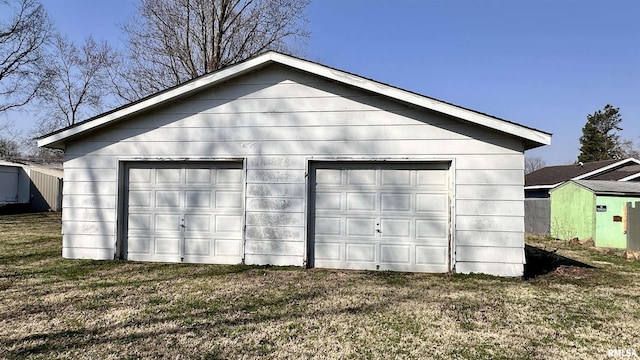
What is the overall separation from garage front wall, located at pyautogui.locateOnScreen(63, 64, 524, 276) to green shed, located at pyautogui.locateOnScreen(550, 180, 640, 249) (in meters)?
9.14

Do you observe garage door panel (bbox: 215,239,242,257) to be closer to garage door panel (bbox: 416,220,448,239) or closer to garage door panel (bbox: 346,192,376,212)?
garage door panel (bbox: 346,192,376,212)

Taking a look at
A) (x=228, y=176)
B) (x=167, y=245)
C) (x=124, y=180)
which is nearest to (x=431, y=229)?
(x=228, y=176)

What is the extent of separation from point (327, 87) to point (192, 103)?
114 inches

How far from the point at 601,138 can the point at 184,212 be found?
46.8 metres

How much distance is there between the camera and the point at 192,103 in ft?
27.5

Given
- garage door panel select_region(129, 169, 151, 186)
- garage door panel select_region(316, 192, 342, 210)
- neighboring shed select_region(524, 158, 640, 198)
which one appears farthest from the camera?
neighboring shed select_region(524, 158, 640, 198)

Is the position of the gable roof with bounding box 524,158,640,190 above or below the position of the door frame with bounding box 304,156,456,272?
above

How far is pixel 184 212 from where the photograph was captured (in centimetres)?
858

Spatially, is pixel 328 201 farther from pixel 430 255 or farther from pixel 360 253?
pixel 430 255

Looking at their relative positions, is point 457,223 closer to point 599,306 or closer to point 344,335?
point 599,306

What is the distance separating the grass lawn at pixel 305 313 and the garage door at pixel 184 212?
0.60 metres

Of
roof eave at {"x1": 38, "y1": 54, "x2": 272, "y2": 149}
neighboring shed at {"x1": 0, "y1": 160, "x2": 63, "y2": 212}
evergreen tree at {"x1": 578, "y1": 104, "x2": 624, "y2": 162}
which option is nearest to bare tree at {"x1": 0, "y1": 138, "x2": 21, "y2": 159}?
neighboring shed at {"x1": 0, "y1": 160, "x2": 63, "y2": 212}

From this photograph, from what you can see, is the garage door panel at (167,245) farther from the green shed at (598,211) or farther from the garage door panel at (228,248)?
the green shed at (598,211)

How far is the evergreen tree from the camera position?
41.0 metres
